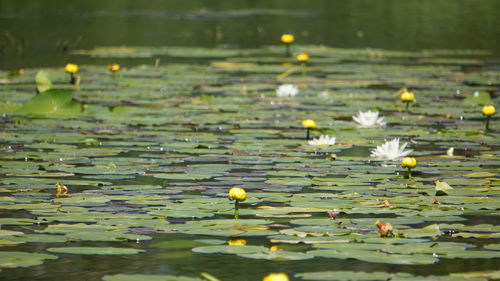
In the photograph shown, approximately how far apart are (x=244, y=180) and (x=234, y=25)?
1367 cm

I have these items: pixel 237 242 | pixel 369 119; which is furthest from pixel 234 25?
pixel 237 242

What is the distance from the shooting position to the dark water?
14703mm

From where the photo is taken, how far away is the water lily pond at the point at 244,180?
372 cm

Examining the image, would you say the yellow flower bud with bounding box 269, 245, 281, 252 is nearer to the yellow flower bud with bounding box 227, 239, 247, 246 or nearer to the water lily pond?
the water lily pond

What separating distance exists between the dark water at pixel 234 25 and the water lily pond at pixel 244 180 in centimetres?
388

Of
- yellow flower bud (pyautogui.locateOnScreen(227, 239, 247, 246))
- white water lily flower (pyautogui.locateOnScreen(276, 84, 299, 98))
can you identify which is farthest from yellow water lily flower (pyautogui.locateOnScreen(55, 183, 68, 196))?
white water lily flower (pyautogui.locateOnScreen(276, 84, 299, 98))

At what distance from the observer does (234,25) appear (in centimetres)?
1878

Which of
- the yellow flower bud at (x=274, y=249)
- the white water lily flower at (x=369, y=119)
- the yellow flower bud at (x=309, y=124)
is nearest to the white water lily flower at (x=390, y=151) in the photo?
→ the yellow flower bud at (x=309, y=124)

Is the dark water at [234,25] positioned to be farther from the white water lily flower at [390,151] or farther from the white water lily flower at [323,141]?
the white water lily flower at [390,151]

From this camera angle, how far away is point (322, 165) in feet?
18.8

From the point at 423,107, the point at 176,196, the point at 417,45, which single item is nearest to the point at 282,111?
the point at 423,107

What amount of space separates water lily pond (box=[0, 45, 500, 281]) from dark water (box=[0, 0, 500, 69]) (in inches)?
153

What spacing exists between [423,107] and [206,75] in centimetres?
285

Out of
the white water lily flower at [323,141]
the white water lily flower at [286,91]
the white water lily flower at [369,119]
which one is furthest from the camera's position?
the white water lily flower at [286,91]
